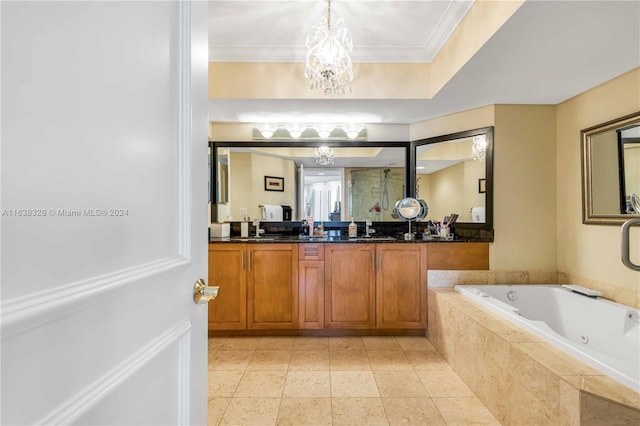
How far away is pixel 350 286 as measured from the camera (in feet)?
9.07

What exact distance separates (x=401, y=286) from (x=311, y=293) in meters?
0.86

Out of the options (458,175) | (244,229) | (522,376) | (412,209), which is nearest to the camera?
(522,376)

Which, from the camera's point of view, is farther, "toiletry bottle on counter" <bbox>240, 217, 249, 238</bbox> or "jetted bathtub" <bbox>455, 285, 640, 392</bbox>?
"toiletry bottle on counter" <bbox>240, 217, 249, 238</bbox>

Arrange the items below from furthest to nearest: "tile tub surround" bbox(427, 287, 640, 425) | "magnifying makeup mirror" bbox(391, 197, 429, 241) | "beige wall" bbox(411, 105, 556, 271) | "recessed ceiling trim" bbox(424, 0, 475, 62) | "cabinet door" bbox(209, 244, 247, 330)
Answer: "magnifying makeup mirror" bbox(391, 197, 429, 241) → "cabinet door" bbox(209, 244, 247, 330) → "beige wall" bbox(411, 105, 556, 271) → "recessed ceiling trim" bbox(424, 0, 475, 62) → "tile tub surround" bbox(427, 287, 640, 425)

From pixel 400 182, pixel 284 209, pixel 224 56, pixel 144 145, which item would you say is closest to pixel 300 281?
pixel 284 209

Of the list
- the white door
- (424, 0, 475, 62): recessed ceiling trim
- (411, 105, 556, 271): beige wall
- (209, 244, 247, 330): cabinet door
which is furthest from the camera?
(209, 244, 247, 330): cabinet door

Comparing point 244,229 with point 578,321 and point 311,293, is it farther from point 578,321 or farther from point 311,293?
point 578,321

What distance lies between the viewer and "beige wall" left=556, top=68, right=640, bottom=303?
2010 mm

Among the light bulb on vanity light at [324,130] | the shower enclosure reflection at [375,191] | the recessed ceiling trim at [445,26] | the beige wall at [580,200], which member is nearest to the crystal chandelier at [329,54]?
the recessed ceiling trim at [445,26]

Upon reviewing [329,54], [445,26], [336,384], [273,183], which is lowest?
[336,384]

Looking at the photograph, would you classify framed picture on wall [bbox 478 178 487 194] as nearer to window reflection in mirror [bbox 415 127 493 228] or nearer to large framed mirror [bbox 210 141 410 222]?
window reflection in mirror [bbox 415 127 493 228]

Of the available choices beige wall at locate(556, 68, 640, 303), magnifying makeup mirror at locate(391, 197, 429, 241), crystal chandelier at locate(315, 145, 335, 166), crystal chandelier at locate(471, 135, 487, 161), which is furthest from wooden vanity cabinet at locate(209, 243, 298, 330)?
beige wall at locate(556, 68, 640, 303)

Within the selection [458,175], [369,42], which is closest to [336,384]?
[458,175]

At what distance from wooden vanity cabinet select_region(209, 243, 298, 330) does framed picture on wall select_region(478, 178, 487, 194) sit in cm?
184
